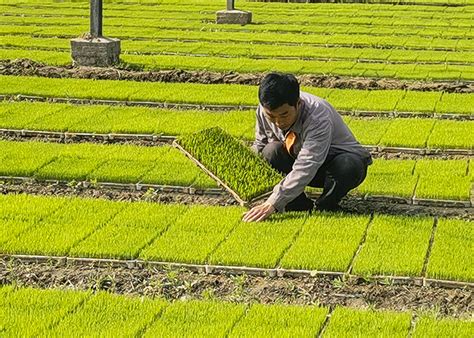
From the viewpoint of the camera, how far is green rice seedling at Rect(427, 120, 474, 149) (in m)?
10.9

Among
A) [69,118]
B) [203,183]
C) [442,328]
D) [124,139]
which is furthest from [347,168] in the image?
[69,118]

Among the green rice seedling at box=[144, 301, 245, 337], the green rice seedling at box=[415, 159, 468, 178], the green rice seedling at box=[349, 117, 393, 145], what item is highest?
the green rice seedling at box=[349, 117, 393, 145]

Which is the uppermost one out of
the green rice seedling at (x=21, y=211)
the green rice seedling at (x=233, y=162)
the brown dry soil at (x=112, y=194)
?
the green rice seedling at (x=233, y=162)

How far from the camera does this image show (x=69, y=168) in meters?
9.88

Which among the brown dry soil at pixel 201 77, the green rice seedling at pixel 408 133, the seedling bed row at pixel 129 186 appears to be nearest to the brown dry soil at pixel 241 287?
the seedling bed row at pixel 129 186

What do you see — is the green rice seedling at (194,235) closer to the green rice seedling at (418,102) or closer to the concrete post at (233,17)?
the green rice seedling at (418,102)

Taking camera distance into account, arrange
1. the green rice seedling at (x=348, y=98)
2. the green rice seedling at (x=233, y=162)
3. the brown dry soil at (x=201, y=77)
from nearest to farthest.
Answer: the green rice seedling at (x=233, y=162) < the green rice seedling at (x=348, y=98) < the brown dry soil at (x=201, y=77)

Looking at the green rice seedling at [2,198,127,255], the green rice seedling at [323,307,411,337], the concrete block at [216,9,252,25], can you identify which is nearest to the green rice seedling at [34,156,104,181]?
the green rice seedling at [2,198,127,255]

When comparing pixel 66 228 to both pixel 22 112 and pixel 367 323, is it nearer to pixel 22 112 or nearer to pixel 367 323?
pixel 367 323

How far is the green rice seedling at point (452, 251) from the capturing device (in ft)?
22.9

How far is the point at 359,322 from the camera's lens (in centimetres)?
614

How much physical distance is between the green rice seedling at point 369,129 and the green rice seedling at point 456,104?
113cm

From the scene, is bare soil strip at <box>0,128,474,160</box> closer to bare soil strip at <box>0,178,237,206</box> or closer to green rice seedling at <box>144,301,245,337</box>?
bare soil strip at <box>0,178,237,206</box>

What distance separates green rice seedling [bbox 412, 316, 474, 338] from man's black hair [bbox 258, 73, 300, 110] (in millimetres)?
2017
